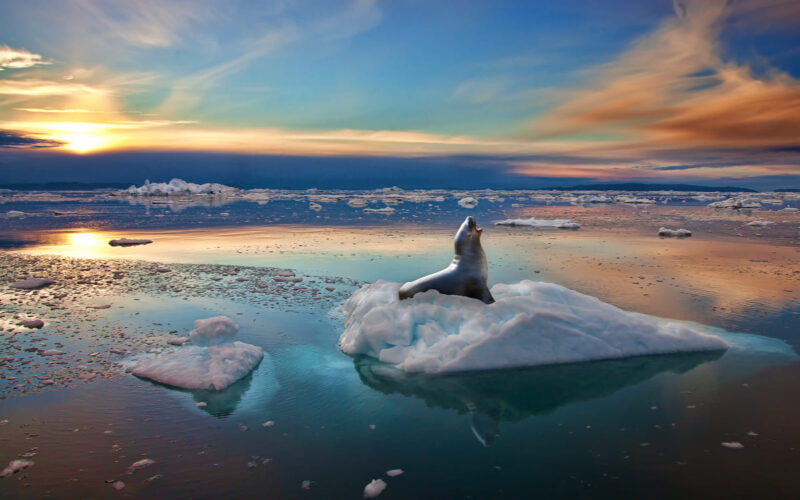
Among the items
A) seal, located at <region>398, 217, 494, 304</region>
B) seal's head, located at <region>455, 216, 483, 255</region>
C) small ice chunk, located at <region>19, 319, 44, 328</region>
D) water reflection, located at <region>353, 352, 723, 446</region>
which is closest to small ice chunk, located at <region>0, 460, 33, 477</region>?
water reflection, located at <region>353, 352, 723, 446</region>

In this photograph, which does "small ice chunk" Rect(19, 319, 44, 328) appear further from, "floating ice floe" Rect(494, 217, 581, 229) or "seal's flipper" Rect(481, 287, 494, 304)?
"floating ice floe" Rect(494, 217, 581, 229)

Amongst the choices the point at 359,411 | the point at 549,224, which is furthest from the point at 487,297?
the point at 549,224

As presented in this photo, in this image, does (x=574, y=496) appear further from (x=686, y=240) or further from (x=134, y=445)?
(x=686, y=240)

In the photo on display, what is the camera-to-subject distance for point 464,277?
8.20 m

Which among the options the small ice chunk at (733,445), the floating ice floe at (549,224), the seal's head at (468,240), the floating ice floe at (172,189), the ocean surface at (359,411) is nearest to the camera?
the ocean surface at (359,411)

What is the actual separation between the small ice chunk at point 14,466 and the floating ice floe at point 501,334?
→ 391cm

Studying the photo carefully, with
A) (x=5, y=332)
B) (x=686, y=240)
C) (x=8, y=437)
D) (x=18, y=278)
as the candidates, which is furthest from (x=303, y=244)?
(x=686, y=240)

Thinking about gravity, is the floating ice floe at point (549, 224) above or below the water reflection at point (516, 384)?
above

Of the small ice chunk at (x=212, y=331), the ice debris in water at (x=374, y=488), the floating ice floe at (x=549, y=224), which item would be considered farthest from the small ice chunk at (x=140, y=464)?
the floating ice floe at (x=549, y=224)

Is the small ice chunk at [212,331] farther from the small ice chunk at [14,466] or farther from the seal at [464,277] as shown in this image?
the seal at [464,277]

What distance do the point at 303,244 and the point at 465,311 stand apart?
12.0 metres

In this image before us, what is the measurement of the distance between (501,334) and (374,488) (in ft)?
10.9

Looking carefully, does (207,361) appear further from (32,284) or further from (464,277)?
(32,284)

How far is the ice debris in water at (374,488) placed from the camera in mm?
4047
